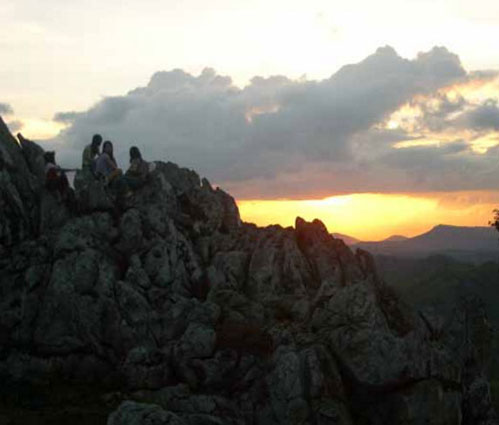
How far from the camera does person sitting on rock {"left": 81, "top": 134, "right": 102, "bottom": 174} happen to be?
62513 mm

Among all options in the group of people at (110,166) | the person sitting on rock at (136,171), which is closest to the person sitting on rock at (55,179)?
the group of people at (110,166)

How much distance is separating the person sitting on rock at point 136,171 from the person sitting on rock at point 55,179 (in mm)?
5773

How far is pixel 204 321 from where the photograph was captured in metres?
45.9

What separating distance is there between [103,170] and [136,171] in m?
3.28

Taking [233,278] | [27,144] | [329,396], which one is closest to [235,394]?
[329,396]

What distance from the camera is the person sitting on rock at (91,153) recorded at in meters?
62.5

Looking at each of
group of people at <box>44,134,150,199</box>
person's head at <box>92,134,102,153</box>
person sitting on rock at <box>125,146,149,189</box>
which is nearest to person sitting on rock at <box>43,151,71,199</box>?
group of people at <box>44,134,150,199</box>

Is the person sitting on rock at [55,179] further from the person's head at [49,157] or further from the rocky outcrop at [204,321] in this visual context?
the rocky outcrop at [204,321]

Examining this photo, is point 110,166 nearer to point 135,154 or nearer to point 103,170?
point 103,170

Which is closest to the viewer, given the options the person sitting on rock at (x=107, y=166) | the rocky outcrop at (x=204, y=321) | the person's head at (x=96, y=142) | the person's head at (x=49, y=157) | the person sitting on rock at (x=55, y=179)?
the rocky outcrop at (x=204, y=321)

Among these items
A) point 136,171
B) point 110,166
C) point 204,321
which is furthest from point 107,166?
point 204,321

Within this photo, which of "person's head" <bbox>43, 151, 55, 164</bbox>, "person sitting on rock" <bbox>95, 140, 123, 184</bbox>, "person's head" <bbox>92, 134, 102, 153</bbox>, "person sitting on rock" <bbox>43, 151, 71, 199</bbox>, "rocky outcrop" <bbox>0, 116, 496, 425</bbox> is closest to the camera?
"rocky outcrop" <bbox>0, 116, 496, 425</bbox>

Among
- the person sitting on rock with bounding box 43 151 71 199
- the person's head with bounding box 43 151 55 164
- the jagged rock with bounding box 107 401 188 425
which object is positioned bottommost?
the jagged rock with bounding box 107 401 188 425

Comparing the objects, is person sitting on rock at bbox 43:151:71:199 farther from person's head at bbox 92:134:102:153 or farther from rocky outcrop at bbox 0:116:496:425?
person's head at bbox 92:134:102:153
